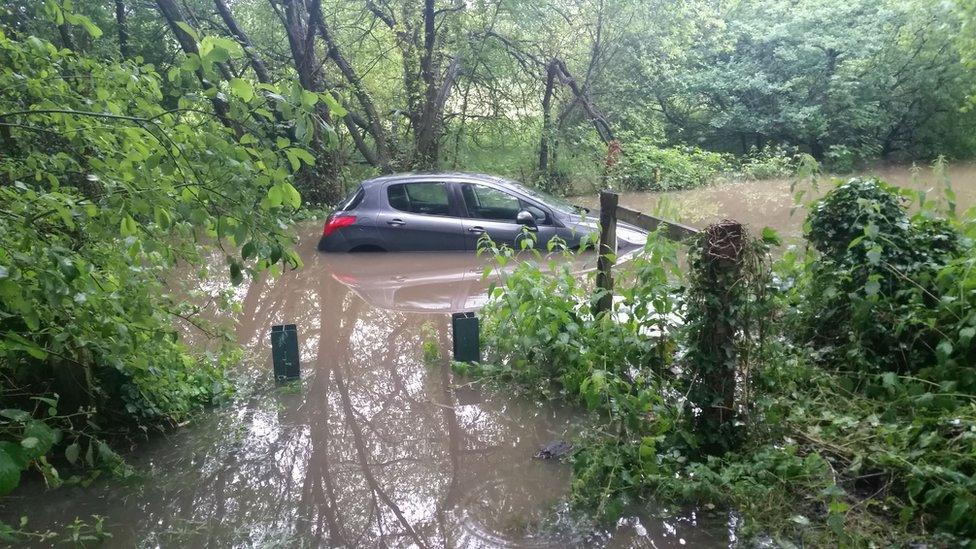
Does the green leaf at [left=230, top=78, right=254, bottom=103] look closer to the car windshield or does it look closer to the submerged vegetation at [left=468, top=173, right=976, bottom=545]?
the submerged vegetation at [left=468, top=173, right=976, bottom=545]

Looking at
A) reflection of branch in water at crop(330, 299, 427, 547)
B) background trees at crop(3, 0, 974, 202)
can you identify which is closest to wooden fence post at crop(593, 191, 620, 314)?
reflection of branch in water at crop(330, 299, 427, 547)

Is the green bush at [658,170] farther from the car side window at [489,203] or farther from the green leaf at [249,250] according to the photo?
the green leaf at [249,250]

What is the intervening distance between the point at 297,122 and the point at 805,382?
142 inches

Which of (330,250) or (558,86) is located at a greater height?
(558,86)

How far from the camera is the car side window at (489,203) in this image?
9.35 m

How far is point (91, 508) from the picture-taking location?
3809 millimetres

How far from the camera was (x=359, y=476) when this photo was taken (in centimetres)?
422

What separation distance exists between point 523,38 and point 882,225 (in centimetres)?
1258

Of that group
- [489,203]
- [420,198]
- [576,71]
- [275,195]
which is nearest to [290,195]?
[275,195]

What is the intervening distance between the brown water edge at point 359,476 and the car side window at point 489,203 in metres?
3.24

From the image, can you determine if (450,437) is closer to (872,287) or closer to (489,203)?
(872,287)

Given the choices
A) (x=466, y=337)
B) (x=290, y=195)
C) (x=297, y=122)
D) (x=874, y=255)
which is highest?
(x=297, y=122)

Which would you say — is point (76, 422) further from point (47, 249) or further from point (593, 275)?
point (593, 275)

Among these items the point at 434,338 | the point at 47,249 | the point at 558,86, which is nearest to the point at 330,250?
the point at 434,338
